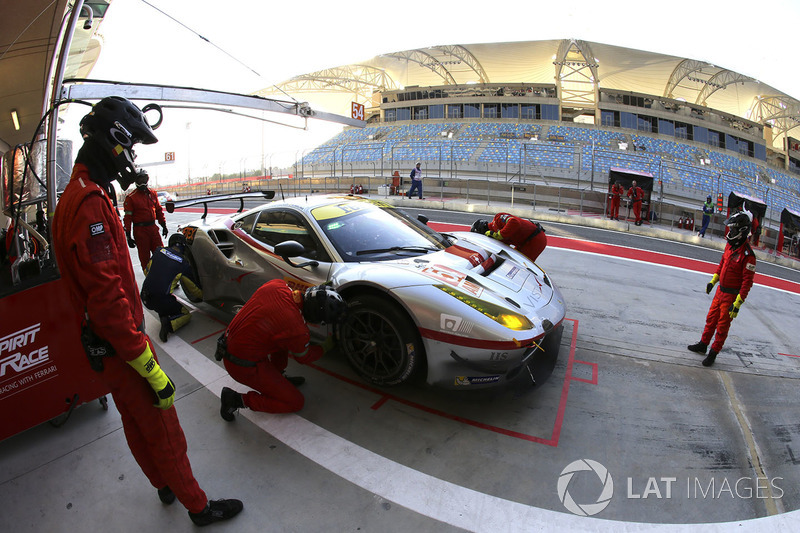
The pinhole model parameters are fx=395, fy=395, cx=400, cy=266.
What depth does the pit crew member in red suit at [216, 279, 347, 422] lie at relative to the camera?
8.21 feet

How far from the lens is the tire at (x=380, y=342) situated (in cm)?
267

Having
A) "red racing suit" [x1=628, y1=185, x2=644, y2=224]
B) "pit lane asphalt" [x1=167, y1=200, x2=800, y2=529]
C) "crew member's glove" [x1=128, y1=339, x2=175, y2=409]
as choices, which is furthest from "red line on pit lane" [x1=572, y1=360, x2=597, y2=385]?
"red racing suit" [x1=628, y1=185, x2=644, y2=224]

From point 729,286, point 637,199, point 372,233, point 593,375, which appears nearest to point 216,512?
point 372,233

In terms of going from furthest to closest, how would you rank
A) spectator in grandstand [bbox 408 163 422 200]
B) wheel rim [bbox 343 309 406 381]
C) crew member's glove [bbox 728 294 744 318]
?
1. spectator in grandstand [bbox 408 163 422 200]
2. crew member's glove [bbox 728 294 744 318]
3. wheel rim [bbox 343 309 406 381]

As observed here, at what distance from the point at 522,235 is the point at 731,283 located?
6.28 feet

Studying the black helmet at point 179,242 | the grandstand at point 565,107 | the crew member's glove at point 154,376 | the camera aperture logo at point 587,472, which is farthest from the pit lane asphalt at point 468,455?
the grandstand at point 565,107

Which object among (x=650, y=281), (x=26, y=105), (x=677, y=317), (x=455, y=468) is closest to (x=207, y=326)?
(x=26, y=105)

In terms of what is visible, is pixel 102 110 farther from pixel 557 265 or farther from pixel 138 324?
pixel 557 265

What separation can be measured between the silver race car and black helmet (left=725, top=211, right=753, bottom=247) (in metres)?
1.80

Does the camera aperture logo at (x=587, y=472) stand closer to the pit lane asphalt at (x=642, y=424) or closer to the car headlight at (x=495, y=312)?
the pit lane asphalt at (x=642, y=424)

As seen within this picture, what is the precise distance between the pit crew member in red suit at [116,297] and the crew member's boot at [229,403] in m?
0.64

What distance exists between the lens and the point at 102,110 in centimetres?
179

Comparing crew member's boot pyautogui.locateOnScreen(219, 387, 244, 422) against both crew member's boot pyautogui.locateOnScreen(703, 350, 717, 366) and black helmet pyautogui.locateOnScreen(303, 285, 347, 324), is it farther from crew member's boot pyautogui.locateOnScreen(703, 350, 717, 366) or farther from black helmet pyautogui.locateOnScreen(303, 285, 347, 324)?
crew member's boot pyautogui.locateOnScreen(703, 350, 717, 366)

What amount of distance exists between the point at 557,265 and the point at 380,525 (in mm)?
5732
